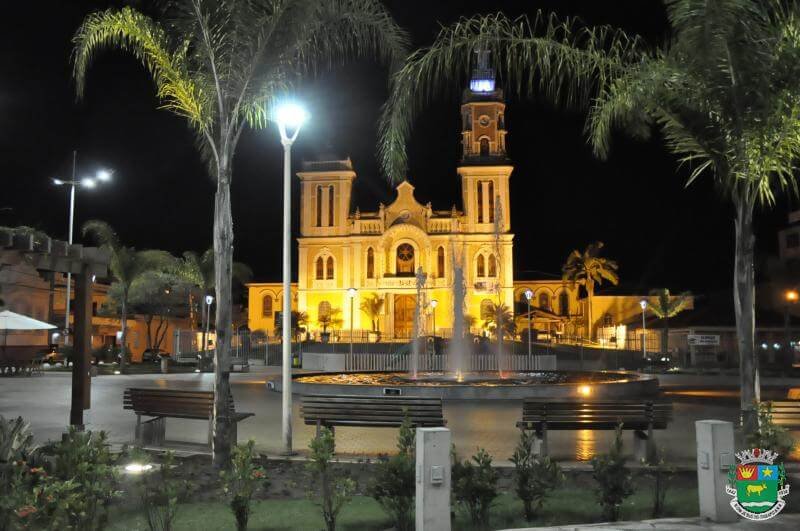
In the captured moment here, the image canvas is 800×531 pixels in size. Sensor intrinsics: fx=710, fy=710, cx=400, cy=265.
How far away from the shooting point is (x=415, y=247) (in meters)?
59.3

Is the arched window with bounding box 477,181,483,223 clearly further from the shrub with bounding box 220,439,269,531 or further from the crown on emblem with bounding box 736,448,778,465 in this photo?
the shrub with bounding box 220,439,269,531

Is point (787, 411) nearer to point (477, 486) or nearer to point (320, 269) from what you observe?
point (477, 486)

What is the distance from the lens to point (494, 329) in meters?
50.6

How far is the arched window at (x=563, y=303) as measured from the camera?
6166 cm

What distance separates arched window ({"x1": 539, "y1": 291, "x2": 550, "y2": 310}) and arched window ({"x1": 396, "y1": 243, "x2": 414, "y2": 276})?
40.2 feet

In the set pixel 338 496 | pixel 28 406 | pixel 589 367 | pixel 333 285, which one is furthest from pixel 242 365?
pixel 338 496

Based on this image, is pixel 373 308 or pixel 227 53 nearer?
pixel 227 53

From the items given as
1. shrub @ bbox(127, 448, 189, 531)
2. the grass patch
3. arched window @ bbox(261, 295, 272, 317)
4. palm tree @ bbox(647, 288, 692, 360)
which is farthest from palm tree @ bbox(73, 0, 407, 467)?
arched window @ bbox(261, 295, 272, 317)

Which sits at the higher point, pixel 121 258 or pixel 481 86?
pixel 481 86

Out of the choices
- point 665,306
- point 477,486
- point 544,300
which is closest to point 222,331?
point 477,486

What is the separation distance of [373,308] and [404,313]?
3.20m

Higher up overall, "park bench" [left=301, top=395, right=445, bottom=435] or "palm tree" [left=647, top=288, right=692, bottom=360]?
"palm tree" [left=647, top=288, right=692, bottom=360]

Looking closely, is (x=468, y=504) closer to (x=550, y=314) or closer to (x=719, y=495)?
(x=719, y=495)

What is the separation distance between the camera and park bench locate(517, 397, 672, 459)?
8812 mm
